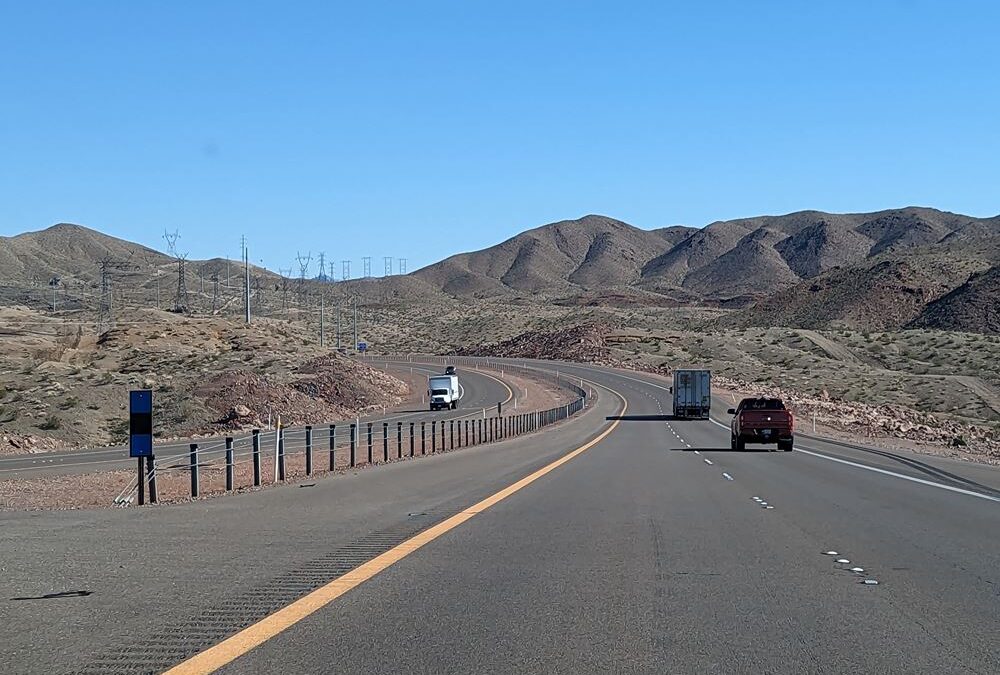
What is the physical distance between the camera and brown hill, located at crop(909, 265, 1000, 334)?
130 m

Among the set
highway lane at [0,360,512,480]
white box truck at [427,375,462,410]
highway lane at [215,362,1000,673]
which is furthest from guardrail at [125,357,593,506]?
highway lane at [215,362,1000,673]

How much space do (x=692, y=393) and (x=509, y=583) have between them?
2437 inches

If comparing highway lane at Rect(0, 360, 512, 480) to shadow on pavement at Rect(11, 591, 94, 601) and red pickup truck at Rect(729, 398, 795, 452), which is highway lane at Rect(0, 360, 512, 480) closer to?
shadow on pavement at Rect(11, 591, 94, 601)

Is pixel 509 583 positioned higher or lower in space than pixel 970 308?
lower

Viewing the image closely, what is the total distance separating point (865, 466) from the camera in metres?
27.8

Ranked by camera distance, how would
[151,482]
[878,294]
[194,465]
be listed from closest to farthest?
1. [151,482]
2. [194,465]
3. [878,294]

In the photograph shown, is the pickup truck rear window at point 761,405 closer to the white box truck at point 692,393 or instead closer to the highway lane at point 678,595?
the highway lane at point 678,595

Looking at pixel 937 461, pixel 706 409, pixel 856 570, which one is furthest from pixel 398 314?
pixel 856 570

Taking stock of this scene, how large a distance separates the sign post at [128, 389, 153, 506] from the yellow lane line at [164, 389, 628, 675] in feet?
18.7

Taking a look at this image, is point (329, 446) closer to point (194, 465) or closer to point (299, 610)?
point (194, 465)

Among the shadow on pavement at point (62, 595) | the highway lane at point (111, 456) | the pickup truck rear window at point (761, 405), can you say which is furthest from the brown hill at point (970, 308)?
the shadow on pavement at point (62, 595)

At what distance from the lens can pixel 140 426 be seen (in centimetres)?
1777

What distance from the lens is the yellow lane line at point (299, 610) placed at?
6.82 metres

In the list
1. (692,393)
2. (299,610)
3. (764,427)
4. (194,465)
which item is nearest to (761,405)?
(764,427)
